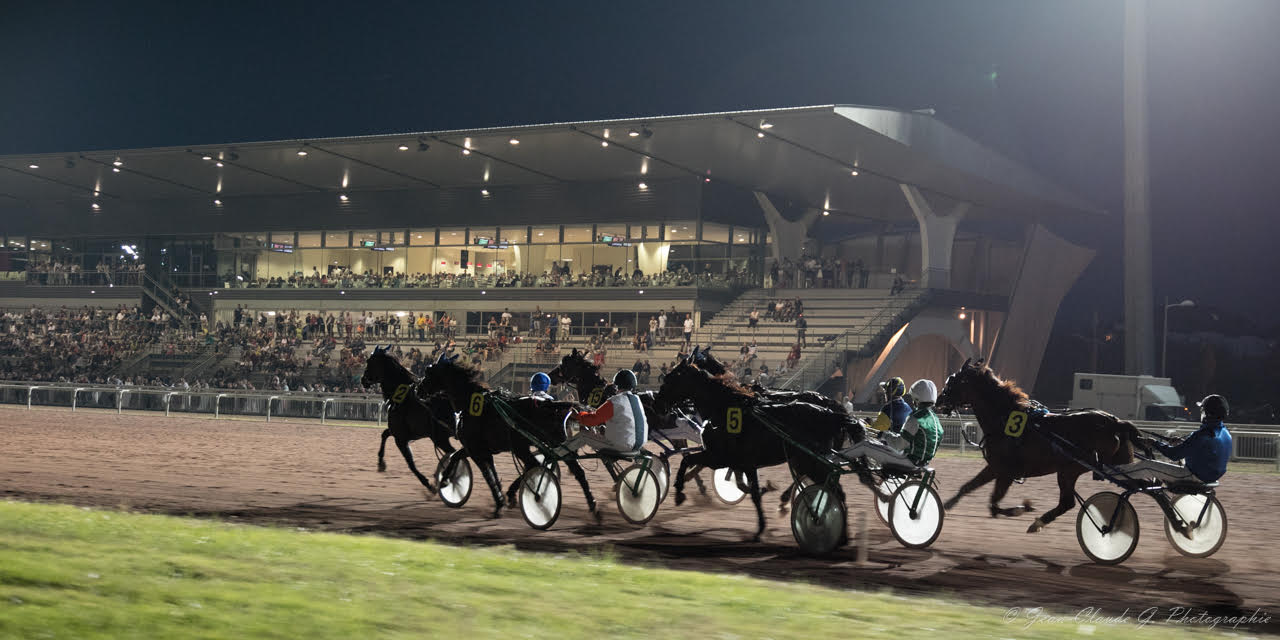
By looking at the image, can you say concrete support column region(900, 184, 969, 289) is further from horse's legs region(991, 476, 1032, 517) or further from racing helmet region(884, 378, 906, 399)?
horse's legs region(991, 476, 1032, 517)

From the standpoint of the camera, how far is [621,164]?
A: 3916 centimetres

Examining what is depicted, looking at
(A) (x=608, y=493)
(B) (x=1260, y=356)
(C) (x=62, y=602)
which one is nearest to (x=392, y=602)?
(C) (x=62, y=602)

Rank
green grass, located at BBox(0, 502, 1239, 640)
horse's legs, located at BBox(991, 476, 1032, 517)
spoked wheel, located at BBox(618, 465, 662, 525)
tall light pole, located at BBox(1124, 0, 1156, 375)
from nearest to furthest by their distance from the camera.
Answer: green grass, located at BBox(0, 502, 1239, 640) < horse's legs, located at BBox(991, 476, 1032, 517) < spoked wheel, located at BBox(618, 465, 662, 525) < tall light pole, located at BBox(1124, 0, 1156, 375)

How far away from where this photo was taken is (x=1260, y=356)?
61.3 metres

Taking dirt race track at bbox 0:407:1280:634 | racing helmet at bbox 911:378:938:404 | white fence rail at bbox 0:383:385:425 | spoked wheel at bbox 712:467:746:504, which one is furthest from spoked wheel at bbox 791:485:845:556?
white fence rail at bbox 0:383:385:425

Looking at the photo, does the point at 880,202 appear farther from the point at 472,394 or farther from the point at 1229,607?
the point at 1229,607

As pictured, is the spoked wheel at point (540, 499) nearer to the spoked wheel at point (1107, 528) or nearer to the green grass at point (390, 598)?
the green grass at point (390, 598)

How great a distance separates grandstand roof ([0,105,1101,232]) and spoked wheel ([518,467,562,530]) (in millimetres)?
20938

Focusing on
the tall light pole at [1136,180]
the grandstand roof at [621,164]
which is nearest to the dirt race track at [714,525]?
the grandstand roof at [621,164]

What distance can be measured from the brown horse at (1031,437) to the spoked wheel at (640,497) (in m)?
2.70

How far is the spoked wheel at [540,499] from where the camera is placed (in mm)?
10578

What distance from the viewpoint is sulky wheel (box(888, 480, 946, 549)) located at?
382 inches

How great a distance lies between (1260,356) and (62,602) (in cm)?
6633

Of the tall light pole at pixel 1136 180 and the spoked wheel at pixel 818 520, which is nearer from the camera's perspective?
the spoked wheel at pixel 818 520
